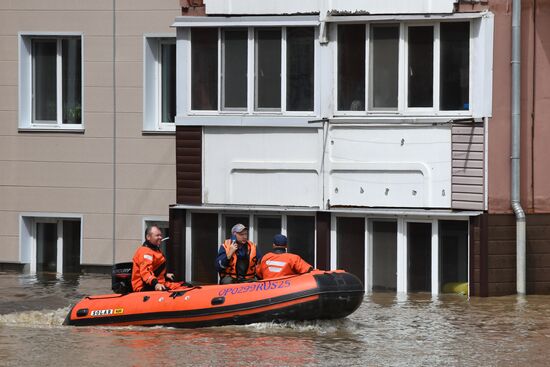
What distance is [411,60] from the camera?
2300 cm

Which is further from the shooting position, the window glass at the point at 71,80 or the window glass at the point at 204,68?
the window glass at the point at 71,80

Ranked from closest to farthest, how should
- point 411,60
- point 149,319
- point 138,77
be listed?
1. point 149,319
2. point 411,60
3. point 138,77

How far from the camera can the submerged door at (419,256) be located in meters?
23.1

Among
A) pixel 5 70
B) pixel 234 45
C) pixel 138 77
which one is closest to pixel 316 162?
pixel 234 45

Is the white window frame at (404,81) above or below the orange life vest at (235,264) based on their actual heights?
above

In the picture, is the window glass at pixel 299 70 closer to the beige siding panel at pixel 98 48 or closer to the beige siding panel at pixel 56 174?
the beige siding panel at pixel 98 48

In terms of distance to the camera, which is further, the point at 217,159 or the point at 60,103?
the point at 60,103

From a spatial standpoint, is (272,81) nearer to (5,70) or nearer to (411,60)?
(411,60)

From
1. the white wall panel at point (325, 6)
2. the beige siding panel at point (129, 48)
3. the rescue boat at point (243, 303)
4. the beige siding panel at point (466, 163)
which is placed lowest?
the rescue boat at point (243, 303)

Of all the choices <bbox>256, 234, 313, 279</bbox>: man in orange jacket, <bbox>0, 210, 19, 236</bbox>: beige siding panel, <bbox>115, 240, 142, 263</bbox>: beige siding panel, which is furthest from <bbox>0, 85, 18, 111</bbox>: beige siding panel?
<bbox>256, 234, 313, 279</bbox>: man in orange jacket

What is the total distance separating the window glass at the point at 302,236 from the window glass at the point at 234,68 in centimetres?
225

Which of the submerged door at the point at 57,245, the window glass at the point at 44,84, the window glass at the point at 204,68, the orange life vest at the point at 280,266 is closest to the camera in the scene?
the orange life vest at the point at 280,266

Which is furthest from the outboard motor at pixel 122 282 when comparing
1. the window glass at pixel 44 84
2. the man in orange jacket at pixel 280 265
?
the window glass at pixel 44 84

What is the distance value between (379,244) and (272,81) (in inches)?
Result: 134
